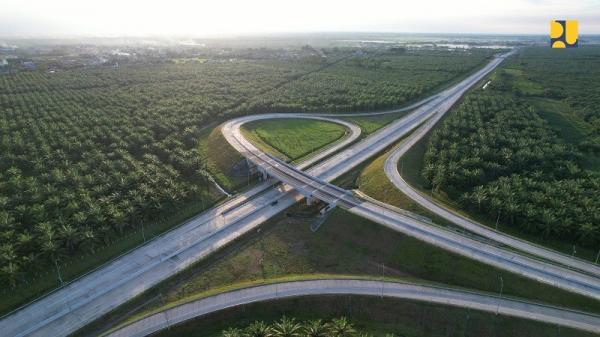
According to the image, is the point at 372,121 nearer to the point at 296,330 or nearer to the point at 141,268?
the point at 141,268

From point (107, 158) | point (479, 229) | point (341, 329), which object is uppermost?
point (107, 158)

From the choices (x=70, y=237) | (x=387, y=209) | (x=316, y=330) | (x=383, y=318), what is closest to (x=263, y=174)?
(x=387, y=209)

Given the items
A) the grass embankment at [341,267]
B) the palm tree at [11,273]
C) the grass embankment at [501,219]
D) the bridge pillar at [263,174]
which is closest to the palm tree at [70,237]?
the palm tree at [11,273]

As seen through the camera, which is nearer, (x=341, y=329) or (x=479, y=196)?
(x=341, y=329)

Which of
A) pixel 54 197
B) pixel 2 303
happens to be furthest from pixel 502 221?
pixel 54 197

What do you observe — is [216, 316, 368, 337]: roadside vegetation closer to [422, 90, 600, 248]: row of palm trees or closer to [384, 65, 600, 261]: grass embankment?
[384, 65, 600, 261]: grass embankment

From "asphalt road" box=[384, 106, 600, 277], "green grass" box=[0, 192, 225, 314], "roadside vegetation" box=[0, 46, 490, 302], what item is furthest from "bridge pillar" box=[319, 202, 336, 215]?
"green grass" box=[0, 192, 225, 314]

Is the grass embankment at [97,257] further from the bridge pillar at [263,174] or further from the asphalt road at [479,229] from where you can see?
the asphalt road at [479,229]
